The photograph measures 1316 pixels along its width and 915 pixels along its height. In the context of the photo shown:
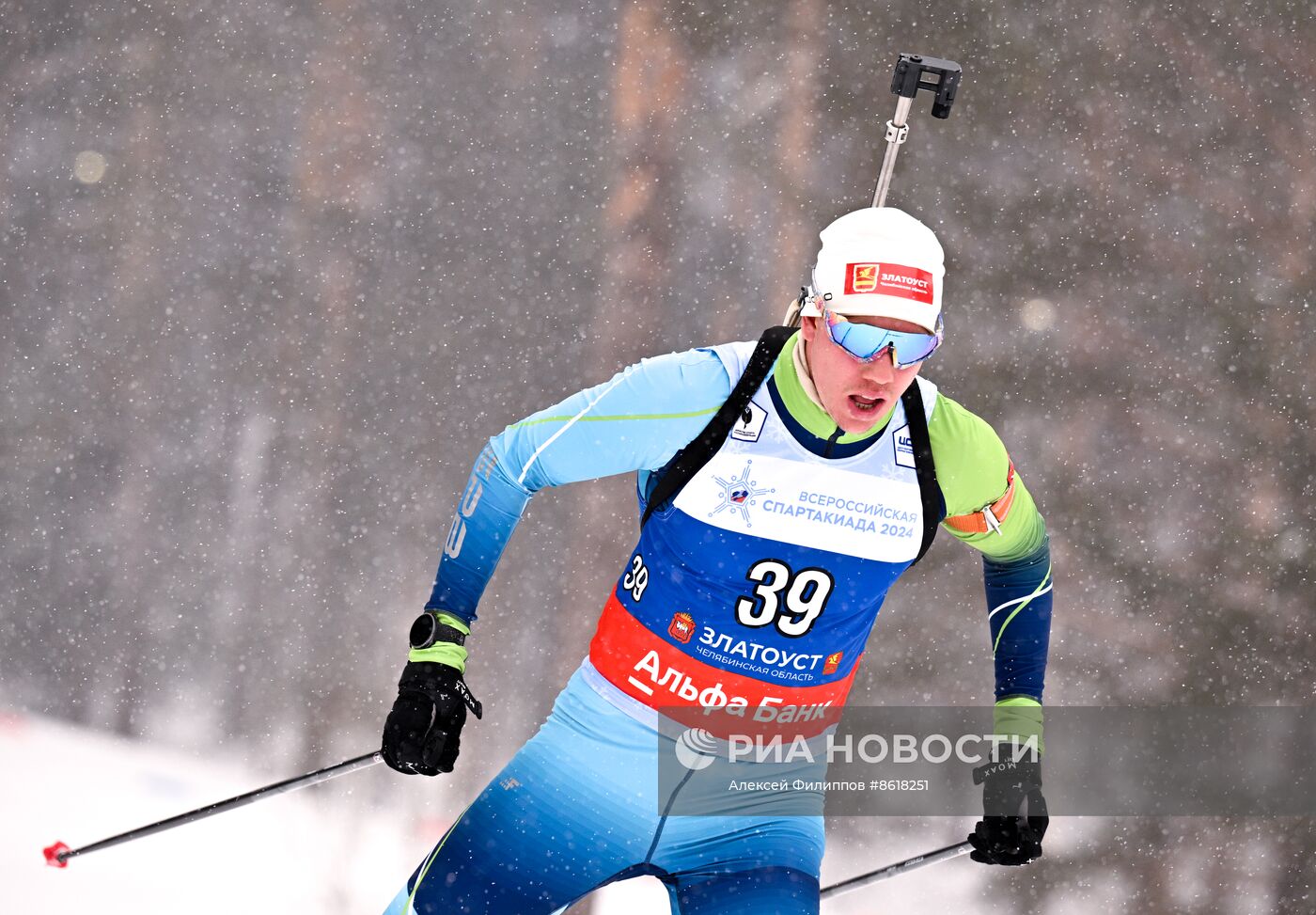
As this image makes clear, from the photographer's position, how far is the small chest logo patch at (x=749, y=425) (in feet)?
9.69

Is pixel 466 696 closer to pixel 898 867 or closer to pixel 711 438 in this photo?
pixel 711 438

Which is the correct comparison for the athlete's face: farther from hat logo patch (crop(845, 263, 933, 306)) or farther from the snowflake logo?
the snowflake logo

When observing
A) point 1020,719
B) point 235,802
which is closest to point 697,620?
point 1020,719

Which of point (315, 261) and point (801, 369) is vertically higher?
point (801, 369)

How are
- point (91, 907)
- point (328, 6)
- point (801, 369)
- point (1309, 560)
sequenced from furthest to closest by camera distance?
point (328, 6) < point (1309, 560) < point (91, 907) < point (801, 369)

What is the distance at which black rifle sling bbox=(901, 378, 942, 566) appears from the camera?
302 cm

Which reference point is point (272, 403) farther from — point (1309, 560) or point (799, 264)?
point (1309, 560)

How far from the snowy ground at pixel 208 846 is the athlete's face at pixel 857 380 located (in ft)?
16.1

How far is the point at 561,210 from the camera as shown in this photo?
7637mm

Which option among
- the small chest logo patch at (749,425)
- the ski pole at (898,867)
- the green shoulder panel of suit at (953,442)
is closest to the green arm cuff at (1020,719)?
the ski pole at (898,867)

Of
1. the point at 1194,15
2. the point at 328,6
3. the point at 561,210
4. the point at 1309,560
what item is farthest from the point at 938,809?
the point at 328,6

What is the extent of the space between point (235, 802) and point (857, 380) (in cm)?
243

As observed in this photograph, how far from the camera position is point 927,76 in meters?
3.63

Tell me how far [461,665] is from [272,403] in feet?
16.0
